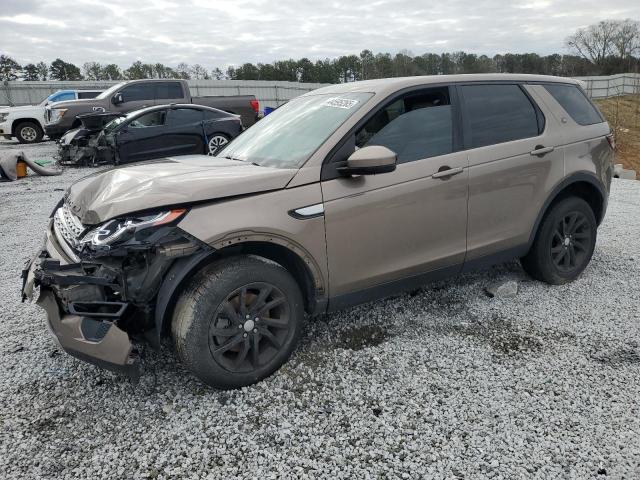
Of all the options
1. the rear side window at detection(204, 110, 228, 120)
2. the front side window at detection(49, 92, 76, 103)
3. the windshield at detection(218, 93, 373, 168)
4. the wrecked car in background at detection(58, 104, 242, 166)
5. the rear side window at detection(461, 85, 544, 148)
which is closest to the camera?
the windshield at detection(218, 93, 373, 168)

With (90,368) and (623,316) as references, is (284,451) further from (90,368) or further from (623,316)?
(623,316)

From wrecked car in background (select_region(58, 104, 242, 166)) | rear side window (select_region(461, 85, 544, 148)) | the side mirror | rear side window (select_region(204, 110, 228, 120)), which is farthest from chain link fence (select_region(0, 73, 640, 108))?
the side mirror

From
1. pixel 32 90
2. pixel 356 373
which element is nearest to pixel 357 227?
pixel 356 373

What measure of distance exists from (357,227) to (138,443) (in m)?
1.72

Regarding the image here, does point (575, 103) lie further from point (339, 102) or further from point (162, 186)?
point (162, 186)

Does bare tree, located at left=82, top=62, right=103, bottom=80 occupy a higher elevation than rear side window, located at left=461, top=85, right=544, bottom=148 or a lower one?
higher

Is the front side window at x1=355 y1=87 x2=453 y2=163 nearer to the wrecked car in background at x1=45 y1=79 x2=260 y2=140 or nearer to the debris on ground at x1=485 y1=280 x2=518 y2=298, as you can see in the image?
the debris on ground at x1=485 y1=280 x2=518 y2=298

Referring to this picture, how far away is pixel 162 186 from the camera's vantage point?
266cm

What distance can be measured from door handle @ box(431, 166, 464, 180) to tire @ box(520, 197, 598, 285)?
121 centimetres

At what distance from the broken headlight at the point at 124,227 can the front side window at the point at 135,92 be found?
508 inches

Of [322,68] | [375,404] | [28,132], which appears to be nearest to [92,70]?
[322,68]

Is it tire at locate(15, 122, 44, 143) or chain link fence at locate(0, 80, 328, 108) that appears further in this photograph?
chain link fence at locate(0, 80, 328, 108)

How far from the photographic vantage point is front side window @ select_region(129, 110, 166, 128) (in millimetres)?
10773

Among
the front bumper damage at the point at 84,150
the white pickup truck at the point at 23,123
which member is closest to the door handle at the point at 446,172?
the front bumper damage at the point at 84,150
